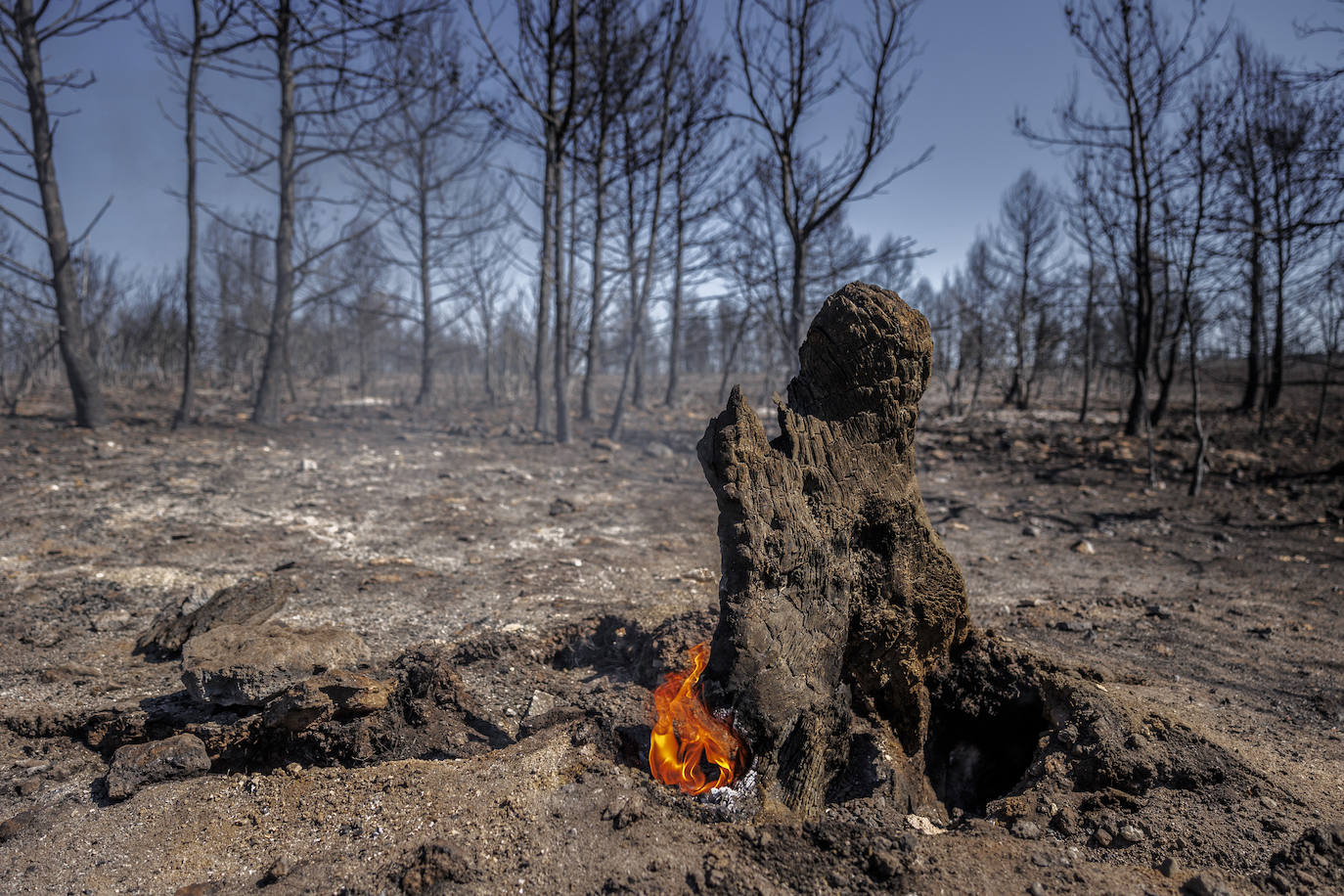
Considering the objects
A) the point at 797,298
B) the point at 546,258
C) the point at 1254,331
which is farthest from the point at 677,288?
the point at 1254,331

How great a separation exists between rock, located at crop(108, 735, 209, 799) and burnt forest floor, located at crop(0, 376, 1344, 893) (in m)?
0.05

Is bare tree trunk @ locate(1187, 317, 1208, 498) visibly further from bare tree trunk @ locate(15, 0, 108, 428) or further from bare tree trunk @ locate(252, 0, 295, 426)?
bare tree trunk @ locate(15, 0, 108, 428)

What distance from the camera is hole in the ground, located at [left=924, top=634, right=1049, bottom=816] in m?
2.99

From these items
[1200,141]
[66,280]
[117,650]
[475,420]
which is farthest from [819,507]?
[475,420]

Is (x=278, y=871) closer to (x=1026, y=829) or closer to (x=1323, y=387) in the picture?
(x=1026, y=829)

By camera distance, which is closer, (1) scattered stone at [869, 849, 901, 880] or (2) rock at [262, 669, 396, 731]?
(1) scattered stone at [869, 849, 901, 880]

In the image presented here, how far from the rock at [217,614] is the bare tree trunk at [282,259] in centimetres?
801

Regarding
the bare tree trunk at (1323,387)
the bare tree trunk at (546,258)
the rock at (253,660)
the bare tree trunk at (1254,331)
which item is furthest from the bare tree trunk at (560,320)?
the bare tree trunk at (1254,331)


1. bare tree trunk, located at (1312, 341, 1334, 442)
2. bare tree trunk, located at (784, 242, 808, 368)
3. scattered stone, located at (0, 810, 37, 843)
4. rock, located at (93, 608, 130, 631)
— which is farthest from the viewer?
bare tree trunk, located at (1312, 341, 1334, 442)

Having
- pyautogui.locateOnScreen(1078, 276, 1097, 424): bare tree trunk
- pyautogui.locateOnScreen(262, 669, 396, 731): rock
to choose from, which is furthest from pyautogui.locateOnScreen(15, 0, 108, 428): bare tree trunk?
pyautogui.locateOnScreen(1078, 276, 1097, 424): bare tree trunk

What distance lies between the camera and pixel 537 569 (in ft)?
17.3

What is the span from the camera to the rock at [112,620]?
3852 mm

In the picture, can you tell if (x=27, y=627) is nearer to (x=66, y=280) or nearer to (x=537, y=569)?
(x=537, y=569)

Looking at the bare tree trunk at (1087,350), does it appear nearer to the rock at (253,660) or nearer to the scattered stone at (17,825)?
the rock at (253,660)
